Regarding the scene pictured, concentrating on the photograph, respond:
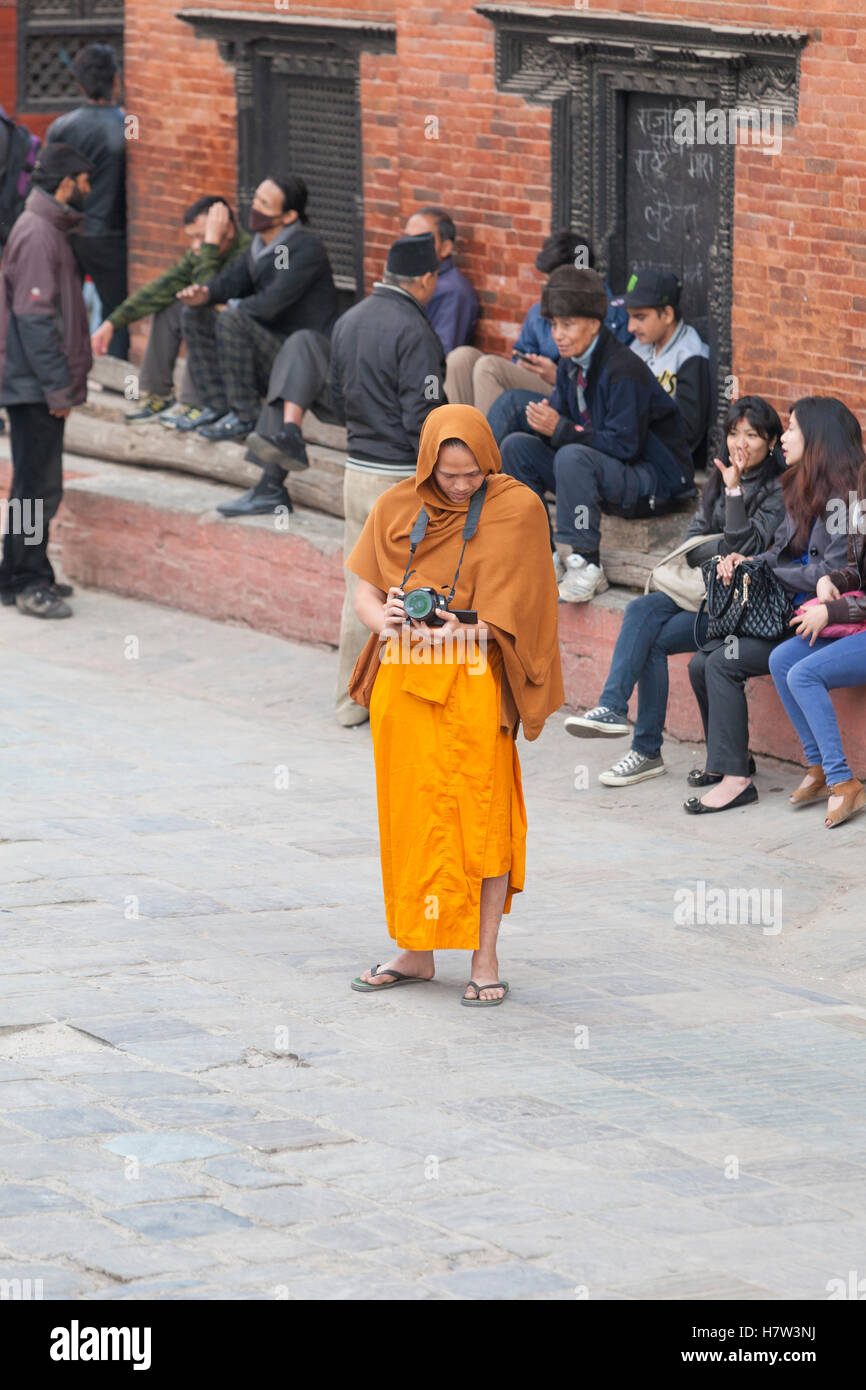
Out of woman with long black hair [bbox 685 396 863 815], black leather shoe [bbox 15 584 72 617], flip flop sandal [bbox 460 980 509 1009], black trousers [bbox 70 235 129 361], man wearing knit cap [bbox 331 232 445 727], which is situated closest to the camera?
flip flop sandal [bbox 460 980 509 1009]

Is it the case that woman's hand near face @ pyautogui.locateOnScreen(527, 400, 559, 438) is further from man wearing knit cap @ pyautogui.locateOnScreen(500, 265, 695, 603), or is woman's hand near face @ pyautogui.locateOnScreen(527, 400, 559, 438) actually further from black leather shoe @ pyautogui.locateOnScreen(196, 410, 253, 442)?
black leather shoe @ pyautogui.locateOnScreen(196, 410, 253, 442)

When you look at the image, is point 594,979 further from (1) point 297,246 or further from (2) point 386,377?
(1) point 297,246

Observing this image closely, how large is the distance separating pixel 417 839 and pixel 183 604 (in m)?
6.48

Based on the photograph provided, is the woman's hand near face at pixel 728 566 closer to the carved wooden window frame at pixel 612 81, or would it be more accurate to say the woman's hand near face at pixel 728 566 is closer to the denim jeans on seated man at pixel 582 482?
the denim jeans on seated man at pixel 582 482

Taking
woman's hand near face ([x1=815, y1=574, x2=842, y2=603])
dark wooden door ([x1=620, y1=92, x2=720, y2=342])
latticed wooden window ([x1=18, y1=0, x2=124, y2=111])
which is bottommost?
woman's hand near face ([x1=815, y1=574, x2=842, y2=603])

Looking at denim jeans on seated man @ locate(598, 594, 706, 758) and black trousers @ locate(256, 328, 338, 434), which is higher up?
black trousers @ locate(256, 328, 338, 434)

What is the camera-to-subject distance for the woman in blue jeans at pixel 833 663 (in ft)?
27.9

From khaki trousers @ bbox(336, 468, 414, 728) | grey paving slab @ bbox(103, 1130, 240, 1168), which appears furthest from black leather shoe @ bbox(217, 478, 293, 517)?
grey paving slab @ bbox(103, 1130, 240, 1168)

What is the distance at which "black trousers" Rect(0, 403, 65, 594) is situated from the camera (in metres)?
12.4

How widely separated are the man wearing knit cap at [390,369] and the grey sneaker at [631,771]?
159cm

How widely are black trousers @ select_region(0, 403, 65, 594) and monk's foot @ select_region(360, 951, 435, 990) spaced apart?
19.9ft

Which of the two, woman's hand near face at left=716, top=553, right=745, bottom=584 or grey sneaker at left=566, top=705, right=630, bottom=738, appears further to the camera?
grey sneaker at left=566, top=705, right=630, bottom=738

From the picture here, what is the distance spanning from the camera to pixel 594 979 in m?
7.14

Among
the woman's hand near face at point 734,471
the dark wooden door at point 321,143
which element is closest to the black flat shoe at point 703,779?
the woman's hand near face at point 734,471
